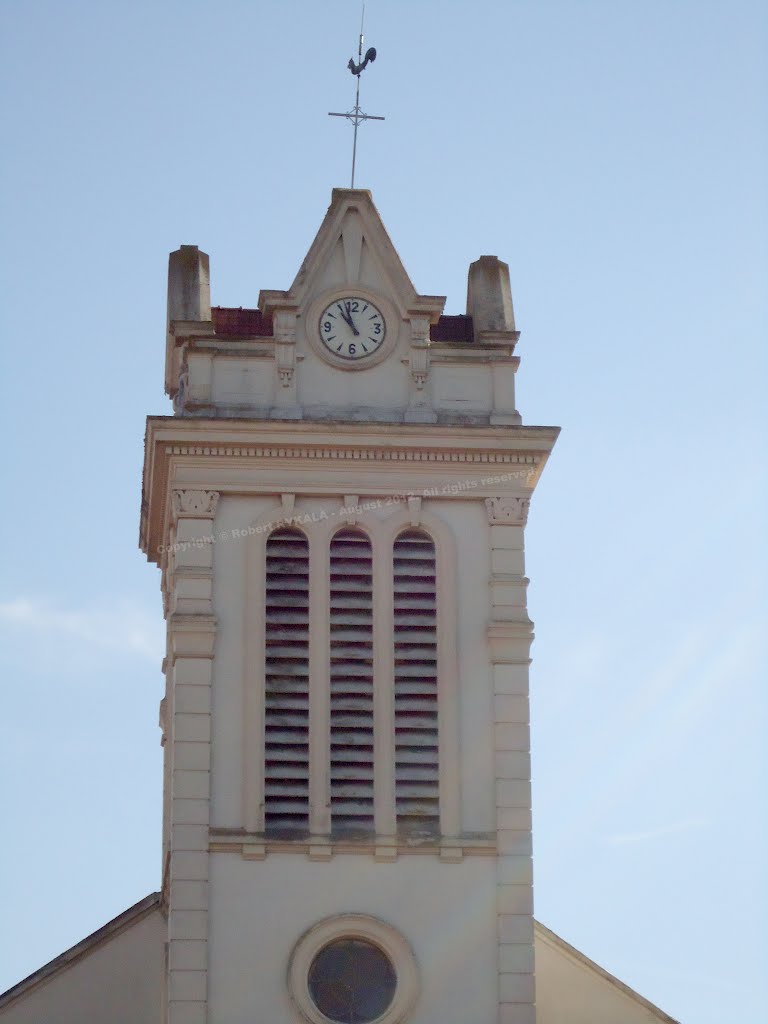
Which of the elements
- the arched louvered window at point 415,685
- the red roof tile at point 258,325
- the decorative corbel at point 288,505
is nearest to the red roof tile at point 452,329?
the red roof tile at point 258,325

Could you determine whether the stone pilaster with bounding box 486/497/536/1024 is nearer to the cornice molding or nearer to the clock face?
the cornice molding

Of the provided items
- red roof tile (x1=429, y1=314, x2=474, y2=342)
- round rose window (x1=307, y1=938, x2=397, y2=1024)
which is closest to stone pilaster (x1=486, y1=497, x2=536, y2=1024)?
round rose window (x1=307, y1=938, x2=397, y2=1024)

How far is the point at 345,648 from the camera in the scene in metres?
38.7

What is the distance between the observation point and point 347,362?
132 feet

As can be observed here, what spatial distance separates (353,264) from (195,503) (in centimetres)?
439

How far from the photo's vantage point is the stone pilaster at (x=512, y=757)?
37.3 metres

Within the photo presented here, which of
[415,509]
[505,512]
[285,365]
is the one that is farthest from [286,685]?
[285,365]

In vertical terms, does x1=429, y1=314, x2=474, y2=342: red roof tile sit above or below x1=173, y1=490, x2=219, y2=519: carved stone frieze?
above

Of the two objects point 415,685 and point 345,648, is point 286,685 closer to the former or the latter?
point 345,648

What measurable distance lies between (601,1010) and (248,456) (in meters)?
8.90

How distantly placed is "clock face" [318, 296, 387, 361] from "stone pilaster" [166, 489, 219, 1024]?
293 cm

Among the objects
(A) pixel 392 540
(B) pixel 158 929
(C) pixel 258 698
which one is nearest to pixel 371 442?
(A) pixel 392 540

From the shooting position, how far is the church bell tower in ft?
122

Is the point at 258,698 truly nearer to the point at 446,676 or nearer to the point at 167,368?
the point at 446,676
